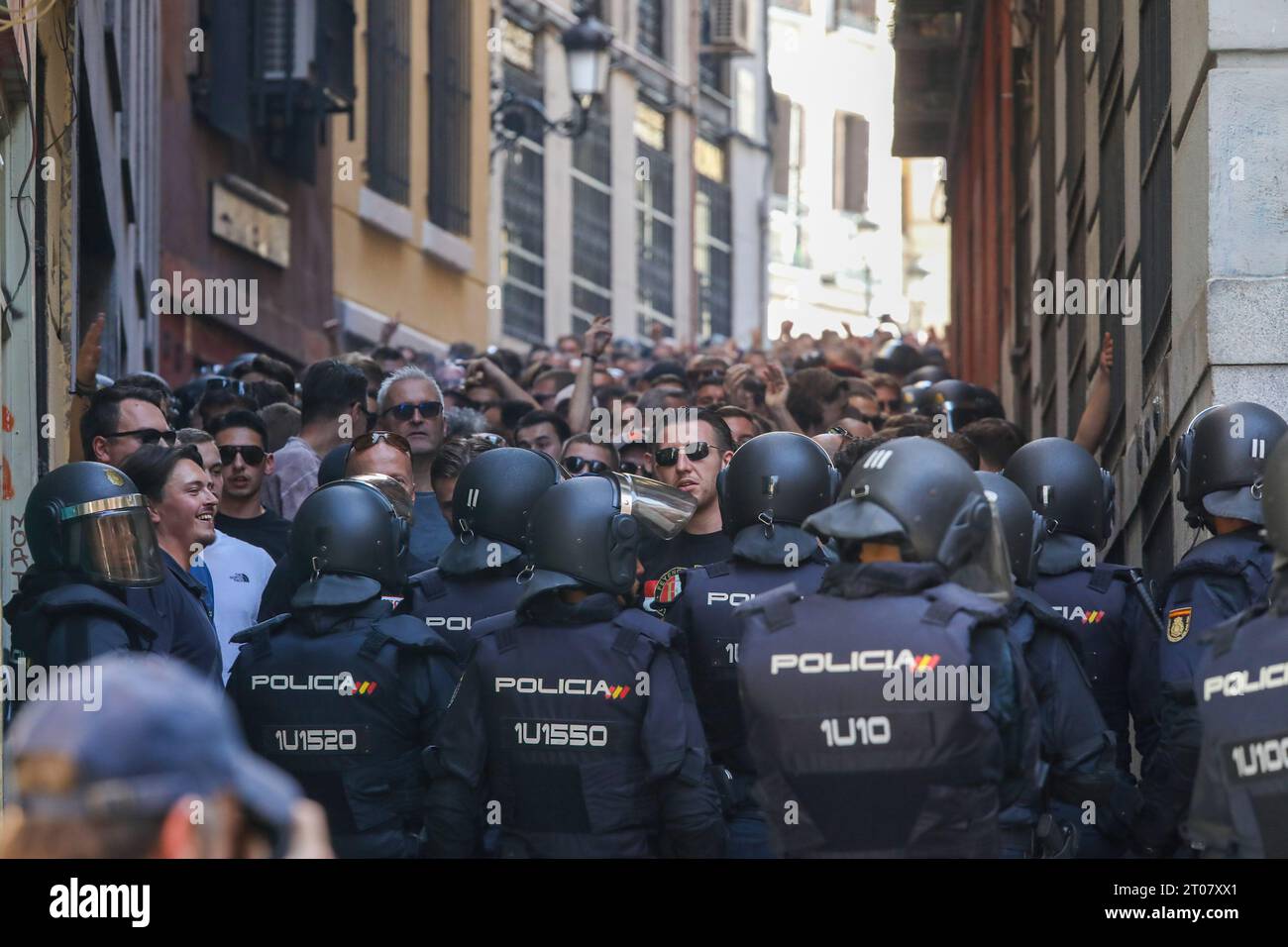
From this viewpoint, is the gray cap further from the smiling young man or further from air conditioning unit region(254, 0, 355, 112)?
air conditioning unit region(254, 0, 355, 112)

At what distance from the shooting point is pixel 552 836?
6293mm

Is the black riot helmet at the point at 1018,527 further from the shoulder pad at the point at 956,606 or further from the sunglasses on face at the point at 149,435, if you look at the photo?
the sunglasses on face at the point at 149,435

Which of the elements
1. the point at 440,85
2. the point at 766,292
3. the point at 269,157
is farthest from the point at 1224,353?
the point at 766,292

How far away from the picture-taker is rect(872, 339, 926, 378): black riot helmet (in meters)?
16.4

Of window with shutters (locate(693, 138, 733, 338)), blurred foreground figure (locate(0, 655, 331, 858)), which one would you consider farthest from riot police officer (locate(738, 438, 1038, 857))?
window with shutters (locate(693, 138, 733, 338))

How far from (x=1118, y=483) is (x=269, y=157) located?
10546mm

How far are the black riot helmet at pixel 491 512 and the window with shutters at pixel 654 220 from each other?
26223 mm

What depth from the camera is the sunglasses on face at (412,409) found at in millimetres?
9453

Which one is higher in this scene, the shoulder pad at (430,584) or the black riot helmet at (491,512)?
the black riot helmet at (491,512)

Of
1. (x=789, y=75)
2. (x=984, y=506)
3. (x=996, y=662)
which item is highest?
(x=789, y=75)

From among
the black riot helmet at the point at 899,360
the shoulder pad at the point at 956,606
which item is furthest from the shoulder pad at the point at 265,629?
the black riot helmet at the point at 899,360

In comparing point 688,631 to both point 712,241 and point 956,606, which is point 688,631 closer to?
point 956,606

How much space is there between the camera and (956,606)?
5.20 metres

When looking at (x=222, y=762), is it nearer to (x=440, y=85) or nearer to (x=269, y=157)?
(x=269, y=157)
